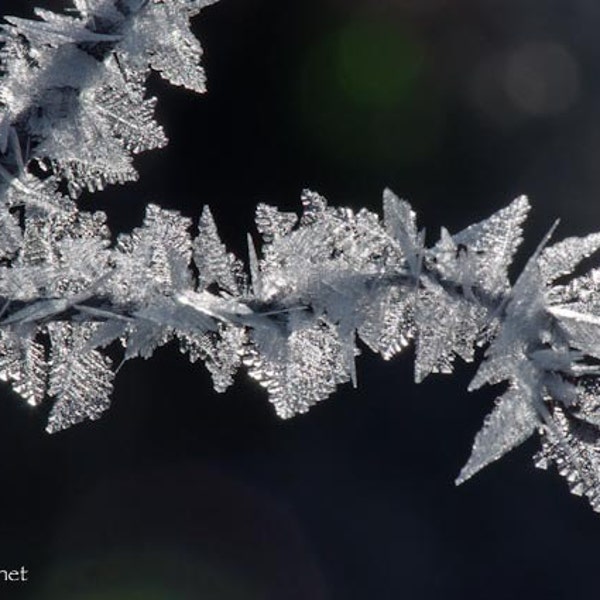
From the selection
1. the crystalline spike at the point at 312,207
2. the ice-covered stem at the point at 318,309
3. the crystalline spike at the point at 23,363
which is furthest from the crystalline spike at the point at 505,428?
the crystalline spike at the point at 23,363

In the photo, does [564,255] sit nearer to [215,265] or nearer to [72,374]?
[215,265]

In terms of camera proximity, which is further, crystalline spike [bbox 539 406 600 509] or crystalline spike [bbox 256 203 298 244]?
crystalline spike [bbox 256 203 298 244]

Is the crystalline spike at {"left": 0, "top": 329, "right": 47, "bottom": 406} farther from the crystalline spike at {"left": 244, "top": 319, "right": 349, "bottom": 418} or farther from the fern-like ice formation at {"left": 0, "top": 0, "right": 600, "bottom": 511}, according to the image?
the crystalline spike at {"left": 244, "top": 319, "right": 349, "bottom": 418}

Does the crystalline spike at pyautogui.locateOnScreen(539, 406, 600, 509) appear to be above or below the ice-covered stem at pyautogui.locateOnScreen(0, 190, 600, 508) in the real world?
below

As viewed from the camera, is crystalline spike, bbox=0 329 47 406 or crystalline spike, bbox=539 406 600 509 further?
crystalline spike, bbox=0 329 47 406

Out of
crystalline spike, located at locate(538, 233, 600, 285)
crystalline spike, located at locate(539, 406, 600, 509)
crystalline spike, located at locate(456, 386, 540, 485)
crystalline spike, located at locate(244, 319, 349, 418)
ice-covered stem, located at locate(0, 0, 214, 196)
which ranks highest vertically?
ice-covered stem, located at locate(0, 0, 214, 196)

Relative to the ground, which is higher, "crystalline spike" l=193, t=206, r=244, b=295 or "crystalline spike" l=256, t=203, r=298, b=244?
"crystalline spike" l=256, t=203, r=298, b=244

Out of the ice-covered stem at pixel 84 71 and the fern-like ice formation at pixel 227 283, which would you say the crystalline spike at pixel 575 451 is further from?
the ice-covered stem at pixel 84 71

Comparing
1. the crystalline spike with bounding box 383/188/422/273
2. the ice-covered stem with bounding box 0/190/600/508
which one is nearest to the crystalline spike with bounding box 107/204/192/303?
the ice-covered stem with bounding box 0/190/600/508

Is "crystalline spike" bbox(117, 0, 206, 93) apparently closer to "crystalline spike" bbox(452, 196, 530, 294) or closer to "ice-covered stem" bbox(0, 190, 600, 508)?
"ice-covered stem" bbox(0, 190, 600, 508)

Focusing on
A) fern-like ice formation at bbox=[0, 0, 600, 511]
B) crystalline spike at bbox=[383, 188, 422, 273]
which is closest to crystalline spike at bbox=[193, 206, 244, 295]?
fern-like ice formation at bbox=[0, 0, 600, 511]
